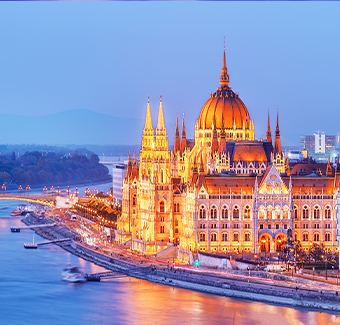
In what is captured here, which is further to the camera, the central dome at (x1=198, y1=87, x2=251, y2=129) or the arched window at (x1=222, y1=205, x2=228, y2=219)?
the central dome at (x1=198, y1=87, x2=251, y2=129)

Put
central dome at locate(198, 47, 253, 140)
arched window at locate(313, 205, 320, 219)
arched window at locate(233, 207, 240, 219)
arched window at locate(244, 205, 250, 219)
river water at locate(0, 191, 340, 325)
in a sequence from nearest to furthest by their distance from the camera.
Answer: river water at locate(0, 191, 340, 325), arched window at locate(233, 207, 240, 219), arched window at locate(244, 205, 250, 219), arched window at locate(313, 205, 320, 219), central dome at locate(198, 47, 253, 140)

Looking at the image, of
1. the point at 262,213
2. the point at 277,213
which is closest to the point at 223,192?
the point at 262,213

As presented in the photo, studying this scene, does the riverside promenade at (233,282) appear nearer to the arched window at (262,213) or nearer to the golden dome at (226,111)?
the arched window at (262,213)

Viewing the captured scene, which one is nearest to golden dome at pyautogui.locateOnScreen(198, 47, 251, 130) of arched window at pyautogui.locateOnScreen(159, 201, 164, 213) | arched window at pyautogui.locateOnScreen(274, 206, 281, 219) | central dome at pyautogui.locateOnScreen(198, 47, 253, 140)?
central dome at pyautogui.locateOnScreen(198, 47, 253, 140)

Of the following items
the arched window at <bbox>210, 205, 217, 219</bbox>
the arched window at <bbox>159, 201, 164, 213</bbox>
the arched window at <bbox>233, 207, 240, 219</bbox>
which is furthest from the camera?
the arched window at <bbox>159, 201, 164, 213</bbox>

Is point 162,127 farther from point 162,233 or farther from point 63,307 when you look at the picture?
point 63,307

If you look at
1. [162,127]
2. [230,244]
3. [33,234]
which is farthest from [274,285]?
[33,234]

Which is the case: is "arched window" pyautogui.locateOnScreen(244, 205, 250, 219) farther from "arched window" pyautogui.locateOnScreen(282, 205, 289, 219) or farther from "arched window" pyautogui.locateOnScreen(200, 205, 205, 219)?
"arched window" pyautogui.locateOnScreen(200, 205, 205, 219)
